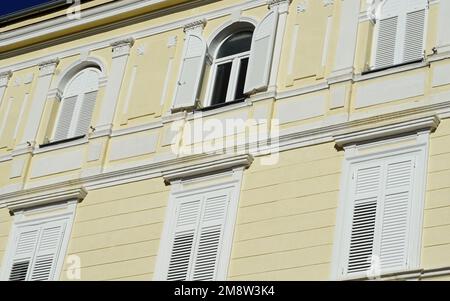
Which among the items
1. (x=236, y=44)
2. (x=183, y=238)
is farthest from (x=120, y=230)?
Result: (x=236, y=44)

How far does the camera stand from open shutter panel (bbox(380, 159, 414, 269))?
19.1 metres

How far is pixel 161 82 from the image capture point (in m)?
24.0

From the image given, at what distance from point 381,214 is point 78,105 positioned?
24.9 feet

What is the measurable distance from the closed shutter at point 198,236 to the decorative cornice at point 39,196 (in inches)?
87.3

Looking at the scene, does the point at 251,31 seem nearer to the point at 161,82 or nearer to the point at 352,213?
the point at 161,82

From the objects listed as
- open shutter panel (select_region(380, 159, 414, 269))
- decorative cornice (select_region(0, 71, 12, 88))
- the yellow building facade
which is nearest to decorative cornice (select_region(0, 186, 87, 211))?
the yellow building facade

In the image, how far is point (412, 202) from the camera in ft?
64.1

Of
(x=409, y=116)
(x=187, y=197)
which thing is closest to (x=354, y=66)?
(x=409, y=116)

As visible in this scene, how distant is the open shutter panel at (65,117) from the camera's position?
2461 cm

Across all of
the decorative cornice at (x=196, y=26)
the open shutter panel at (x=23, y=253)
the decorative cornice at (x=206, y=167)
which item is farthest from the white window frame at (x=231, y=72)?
the open shutter panel at (x=23, y=253)

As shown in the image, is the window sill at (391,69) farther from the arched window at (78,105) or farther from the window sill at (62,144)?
the arched window at (78,105)

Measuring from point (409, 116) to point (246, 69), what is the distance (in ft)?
13.0

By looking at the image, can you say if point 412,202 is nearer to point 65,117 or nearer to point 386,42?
point 386,42

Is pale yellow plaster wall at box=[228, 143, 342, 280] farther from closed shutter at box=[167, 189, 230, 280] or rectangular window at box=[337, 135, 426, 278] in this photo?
closed shutter at box=[167, 189, 230, 280]
